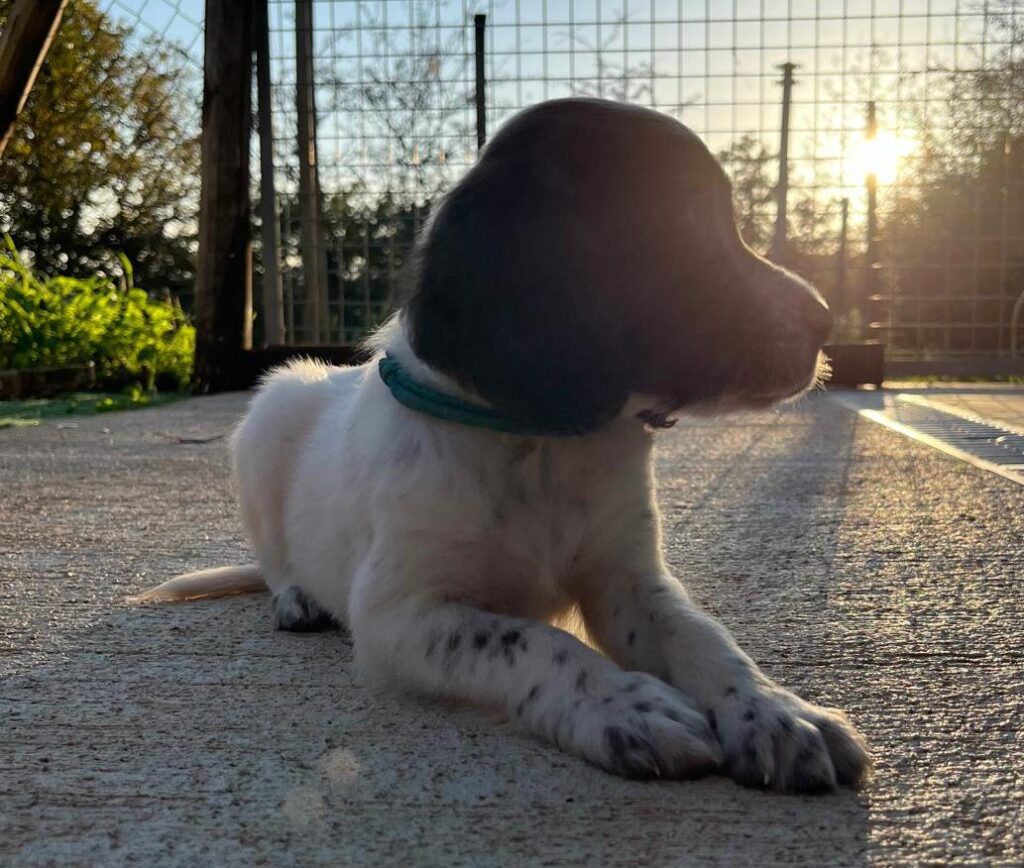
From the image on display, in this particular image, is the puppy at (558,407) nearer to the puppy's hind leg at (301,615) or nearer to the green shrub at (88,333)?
the puppy's hind leg at (301,615)

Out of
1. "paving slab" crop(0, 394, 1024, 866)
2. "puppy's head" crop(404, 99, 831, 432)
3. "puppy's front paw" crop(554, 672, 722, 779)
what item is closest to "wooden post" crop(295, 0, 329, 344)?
"paving slab" crop(0, 394, 1024, 866)

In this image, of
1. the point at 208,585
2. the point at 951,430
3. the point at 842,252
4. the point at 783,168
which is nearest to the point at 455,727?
the point at 208,585

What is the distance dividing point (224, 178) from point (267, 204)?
3.83 feet

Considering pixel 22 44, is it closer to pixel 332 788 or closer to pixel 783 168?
pixel 332 788

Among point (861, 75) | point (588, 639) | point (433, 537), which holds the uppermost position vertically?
point (861, 75)

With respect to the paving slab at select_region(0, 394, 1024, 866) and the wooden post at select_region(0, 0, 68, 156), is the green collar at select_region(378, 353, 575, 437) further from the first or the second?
the wooden post at select_region(0, 0, 68, 156)

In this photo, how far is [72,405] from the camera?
25.6 ft

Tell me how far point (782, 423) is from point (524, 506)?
4785 mm

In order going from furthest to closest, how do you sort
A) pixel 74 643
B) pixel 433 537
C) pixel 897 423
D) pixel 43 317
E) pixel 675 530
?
1. pixel 43 317
2. pixel 897 423
3. pixel 675 530
4. pixel 74 643
5. pixel 433 537

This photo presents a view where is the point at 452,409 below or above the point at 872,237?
below

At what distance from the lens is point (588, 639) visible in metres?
2.28

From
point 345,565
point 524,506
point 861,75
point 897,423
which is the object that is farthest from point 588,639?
point 861,75

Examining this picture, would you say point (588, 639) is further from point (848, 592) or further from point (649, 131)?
point (649, 131)

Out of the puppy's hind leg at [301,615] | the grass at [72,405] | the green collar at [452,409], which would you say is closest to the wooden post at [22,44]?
the grass at [72,405]
